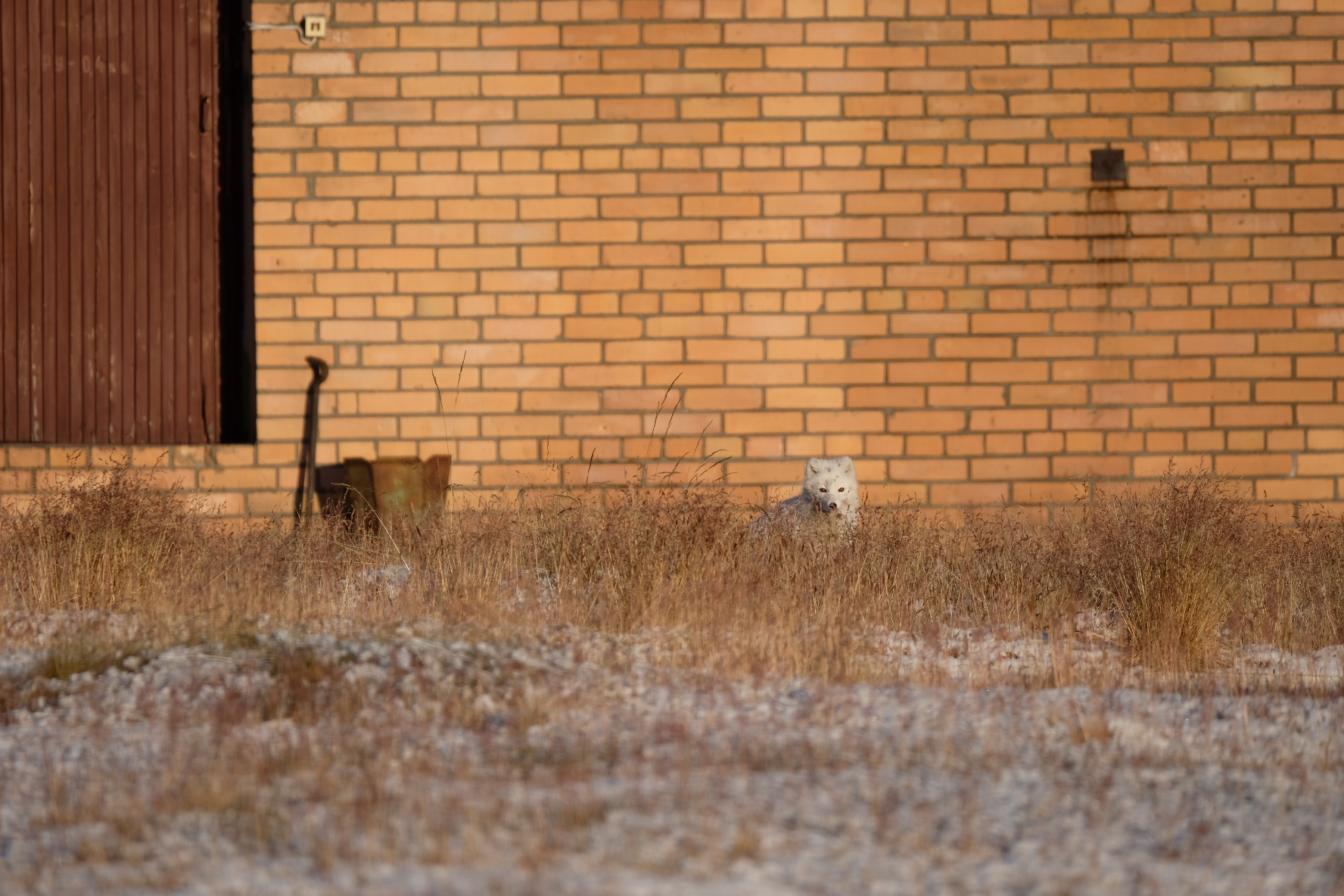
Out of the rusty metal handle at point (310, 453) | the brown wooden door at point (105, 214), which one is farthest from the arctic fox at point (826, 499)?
the brown wooden door at point (105, 214)

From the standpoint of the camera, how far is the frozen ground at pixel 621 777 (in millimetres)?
2100

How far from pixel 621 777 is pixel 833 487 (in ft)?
8.80

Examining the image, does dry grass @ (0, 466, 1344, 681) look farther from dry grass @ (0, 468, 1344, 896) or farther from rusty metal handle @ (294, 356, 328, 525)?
rusty metal handle @ (294, 356, 328, 525)

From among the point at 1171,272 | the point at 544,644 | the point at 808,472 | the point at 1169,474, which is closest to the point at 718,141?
the point at 808,472

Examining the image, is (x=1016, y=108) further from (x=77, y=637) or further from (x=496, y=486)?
(x=77, y=637)

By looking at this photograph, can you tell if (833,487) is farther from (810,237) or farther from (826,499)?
(810,237)

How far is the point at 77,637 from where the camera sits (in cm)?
359

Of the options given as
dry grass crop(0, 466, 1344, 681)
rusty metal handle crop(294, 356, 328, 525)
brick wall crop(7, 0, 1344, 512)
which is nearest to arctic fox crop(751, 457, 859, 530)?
dry grass crop(0, 466, 1344, 681)

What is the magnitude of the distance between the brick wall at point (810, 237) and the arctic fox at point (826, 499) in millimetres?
860

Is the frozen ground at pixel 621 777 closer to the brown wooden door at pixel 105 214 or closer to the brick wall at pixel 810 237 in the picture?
the brick wall at pixel 810 237

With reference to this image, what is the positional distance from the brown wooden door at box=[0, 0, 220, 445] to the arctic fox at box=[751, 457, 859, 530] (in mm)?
3202

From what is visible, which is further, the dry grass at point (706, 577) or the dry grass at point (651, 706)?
the dry grass at point (706, 577)

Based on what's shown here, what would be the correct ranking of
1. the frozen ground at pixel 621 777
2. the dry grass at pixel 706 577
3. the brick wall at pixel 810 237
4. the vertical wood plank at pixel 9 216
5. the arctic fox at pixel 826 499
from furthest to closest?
1. the vertical wood plank at pixel 9 216
2. the brick wall at pixel 810 237
3. the arctic fox at pixel 826 499
4. the dry grass at pixel 706 577
5. the frozen ground at pixel 621 777

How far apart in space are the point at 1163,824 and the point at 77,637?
2879 mm
